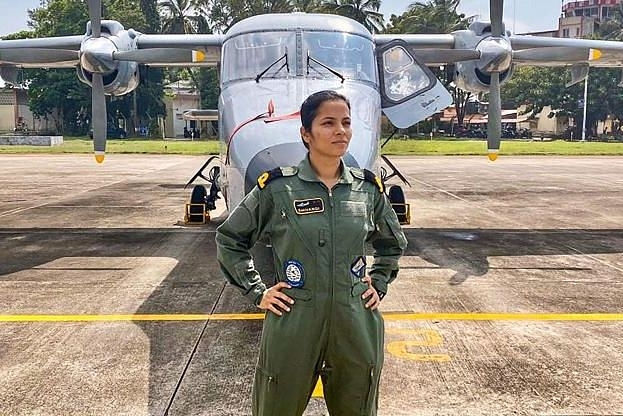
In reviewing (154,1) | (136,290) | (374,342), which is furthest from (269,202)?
(154,1)

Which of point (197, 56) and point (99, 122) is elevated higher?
→ point (197, 56)

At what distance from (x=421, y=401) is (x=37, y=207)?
1245 cm

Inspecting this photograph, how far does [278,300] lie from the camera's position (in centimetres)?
287

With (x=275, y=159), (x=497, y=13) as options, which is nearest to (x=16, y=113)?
(x=497, y=13)

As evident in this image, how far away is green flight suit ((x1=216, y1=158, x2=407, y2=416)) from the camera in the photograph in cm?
286

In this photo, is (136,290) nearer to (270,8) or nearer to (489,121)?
(489,121)

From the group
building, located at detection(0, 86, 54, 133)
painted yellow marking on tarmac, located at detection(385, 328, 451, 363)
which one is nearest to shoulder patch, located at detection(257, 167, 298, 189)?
painted yellow marking on tarmac, located at detection(385, 328, 451, 363)

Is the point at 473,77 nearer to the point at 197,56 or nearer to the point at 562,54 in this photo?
the point at 562,54

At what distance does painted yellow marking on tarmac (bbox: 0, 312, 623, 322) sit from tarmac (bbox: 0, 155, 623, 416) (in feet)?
0.09

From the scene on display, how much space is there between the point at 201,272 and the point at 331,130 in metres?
5.52

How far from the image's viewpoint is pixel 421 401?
431cm

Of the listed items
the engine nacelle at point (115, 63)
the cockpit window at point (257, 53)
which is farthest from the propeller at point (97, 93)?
the cockpit window at point (257, 53)

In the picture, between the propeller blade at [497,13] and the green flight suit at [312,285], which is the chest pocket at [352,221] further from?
the propeller blade at [497,13]

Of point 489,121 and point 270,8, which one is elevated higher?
point 270,8
